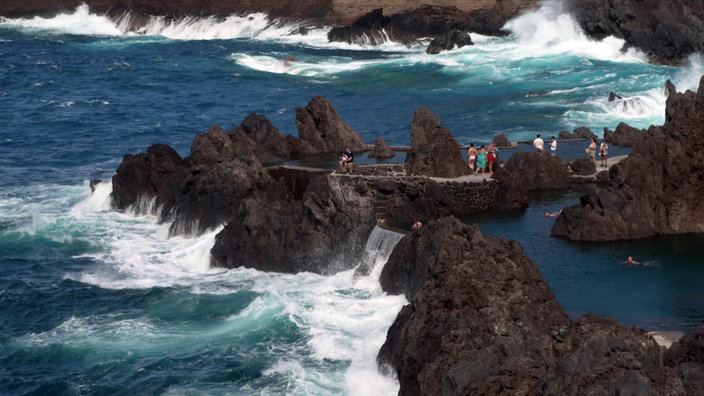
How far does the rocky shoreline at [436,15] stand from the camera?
93.9m

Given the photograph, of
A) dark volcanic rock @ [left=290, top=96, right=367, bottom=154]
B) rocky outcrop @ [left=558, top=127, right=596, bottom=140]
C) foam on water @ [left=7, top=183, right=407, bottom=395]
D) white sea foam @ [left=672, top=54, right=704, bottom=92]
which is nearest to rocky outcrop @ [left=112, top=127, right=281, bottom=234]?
foam on water @ [left=7, top=183, right=407, bottom=395]

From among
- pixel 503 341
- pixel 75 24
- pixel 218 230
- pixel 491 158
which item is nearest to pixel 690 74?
pixel 491 158

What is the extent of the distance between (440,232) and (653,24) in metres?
66.3

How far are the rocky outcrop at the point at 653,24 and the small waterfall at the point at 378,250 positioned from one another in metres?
55.9

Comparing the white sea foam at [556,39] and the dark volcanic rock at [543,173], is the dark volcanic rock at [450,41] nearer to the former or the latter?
the white sea foam at [556,39]

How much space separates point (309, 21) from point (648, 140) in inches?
3451

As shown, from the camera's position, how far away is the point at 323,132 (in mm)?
54688

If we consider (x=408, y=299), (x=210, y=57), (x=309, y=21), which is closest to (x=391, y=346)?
(x=408, y=299)

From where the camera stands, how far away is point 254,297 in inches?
1553

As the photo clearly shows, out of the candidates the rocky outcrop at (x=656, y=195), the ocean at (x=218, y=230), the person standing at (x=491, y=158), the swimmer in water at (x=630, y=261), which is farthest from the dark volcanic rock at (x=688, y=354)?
the person standing at (x=491, y=158)

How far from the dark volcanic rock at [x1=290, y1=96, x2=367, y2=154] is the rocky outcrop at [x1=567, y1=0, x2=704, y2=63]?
146 ft

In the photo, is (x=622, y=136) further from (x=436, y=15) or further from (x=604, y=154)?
(x=436, y=15)

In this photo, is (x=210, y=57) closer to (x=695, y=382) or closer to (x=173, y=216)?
(x=173, y=216)

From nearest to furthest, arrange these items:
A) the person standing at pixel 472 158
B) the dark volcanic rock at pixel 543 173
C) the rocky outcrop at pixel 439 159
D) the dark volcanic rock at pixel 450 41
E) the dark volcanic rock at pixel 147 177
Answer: the rocky outcrop at pixel 439 159 → the dark volcanic rock at pixel 543 173 → the person standing at pixel 472 158 → the dark volcanic rock at pixel 147 177 → the dark volcanic rock at pixel 450 41
